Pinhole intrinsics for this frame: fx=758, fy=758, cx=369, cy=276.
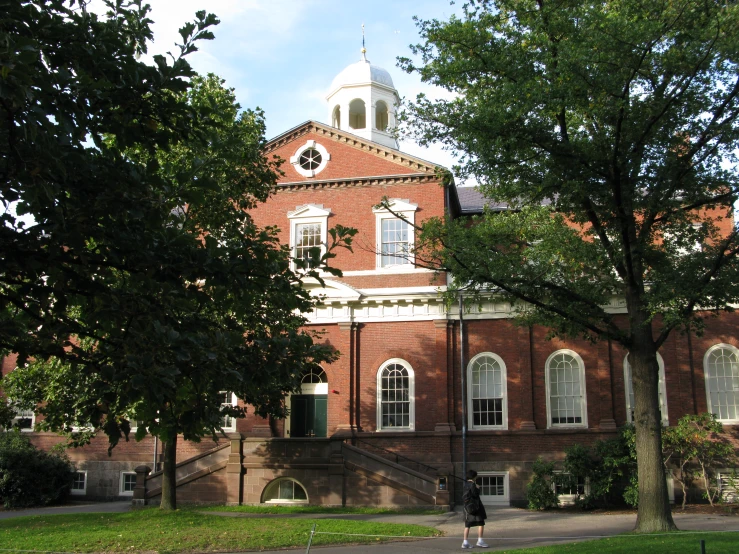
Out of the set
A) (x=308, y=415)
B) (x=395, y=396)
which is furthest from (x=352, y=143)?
(x=308, y=415)

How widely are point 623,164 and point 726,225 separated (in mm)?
13504

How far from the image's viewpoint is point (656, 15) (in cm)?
1565

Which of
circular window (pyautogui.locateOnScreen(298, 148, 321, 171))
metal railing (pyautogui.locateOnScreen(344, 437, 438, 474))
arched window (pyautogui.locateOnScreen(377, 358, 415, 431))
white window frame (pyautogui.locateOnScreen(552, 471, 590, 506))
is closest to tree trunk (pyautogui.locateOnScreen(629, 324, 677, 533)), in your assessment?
white window frame (pyautogui.locateOnScreen(552, 471, 590, 506))

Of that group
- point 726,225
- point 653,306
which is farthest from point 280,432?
point 726,225

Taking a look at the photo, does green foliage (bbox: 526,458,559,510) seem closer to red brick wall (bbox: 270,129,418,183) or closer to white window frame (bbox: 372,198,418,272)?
white window frame (bbox: 372,198,418,272)

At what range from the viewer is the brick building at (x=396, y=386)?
23938mm

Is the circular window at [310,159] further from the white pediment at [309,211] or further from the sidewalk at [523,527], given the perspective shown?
the sidewalk at [523,527]

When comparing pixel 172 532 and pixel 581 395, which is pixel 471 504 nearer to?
pixel 172 532

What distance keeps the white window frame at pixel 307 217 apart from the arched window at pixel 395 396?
5068mm

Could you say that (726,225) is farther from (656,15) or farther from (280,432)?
(280,432)

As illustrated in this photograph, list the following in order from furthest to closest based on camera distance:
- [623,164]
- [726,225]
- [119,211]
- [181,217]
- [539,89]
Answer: [726,225] < [623,164] < [539,89] < [181,217] < [119,211]

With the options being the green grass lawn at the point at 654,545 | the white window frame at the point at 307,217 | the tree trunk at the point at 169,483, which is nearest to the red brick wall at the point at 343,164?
the white window frame at the point at 307,217

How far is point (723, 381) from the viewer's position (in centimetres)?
2492

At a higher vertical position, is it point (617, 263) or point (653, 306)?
point (617, 263)
